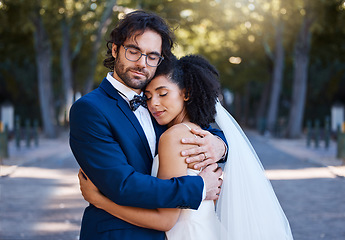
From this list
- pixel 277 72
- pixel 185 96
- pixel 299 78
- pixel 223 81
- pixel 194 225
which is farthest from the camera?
pixel 223 81

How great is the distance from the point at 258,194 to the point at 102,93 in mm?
1231

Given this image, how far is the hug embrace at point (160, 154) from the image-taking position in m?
2.66

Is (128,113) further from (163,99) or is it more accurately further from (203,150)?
(203,150)

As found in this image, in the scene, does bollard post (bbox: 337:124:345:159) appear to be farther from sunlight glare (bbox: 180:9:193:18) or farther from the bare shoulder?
sunlight glare (bbox: 180:9:193:18)

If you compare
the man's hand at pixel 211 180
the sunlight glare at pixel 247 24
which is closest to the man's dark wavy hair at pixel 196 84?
the man's hand at pixel 211 180

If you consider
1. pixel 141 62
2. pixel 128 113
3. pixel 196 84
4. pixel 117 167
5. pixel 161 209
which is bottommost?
pixel 161 209

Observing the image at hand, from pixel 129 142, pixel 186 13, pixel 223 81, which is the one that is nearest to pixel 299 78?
pixel 186 13

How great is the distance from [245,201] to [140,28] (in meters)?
1.28

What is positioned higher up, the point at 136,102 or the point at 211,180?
the point at 136,102

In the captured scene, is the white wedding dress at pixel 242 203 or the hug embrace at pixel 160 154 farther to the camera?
the white wedding dress at pixel 242 203

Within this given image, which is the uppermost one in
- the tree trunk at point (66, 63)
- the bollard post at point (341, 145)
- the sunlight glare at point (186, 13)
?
the sunlight glare at point (186, 13)

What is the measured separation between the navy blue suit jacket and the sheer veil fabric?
62 cm

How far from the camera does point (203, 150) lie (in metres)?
2.98

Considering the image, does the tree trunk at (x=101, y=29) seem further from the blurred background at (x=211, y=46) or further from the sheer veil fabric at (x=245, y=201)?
the sheer veil fabric at (x=245, y=201)
